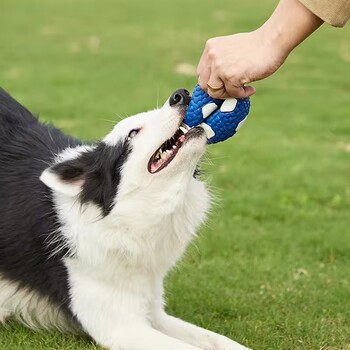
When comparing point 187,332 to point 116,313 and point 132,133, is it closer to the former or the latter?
point 116,313

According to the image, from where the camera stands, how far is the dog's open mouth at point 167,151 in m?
4.34

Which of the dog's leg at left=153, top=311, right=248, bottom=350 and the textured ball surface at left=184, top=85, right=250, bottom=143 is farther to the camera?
the dog's leg at left=153, top=311, right=248, bottom=350

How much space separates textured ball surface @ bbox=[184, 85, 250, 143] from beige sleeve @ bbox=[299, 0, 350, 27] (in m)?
0.77

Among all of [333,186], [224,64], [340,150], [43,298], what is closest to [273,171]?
[333,186]

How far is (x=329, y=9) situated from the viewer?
3.64m

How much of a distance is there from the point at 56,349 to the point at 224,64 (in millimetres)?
1929

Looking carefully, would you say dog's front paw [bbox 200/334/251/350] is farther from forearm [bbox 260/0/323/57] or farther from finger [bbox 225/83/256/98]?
forearm [bbox 260/0/323/57]

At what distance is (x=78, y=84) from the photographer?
1378 cm

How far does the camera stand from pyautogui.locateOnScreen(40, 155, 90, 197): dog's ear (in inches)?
180

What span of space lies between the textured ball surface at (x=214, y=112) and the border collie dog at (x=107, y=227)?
0.06 meters

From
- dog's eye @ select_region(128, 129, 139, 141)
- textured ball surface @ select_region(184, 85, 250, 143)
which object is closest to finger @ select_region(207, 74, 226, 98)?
textured ball surface @ select_region(184, 85, 250, 143)

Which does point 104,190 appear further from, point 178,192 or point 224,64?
point 224,64

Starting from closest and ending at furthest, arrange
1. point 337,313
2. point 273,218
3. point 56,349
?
1. point 56,349
2. point 337,313
3. point 273,218

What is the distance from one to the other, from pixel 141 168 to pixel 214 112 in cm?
49
